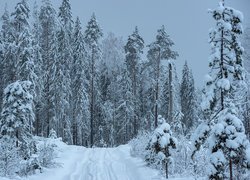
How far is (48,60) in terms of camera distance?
1521 inches

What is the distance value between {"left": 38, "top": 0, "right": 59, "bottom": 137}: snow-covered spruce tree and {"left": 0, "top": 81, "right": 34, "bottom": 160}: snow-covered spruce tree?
21550 millimetres

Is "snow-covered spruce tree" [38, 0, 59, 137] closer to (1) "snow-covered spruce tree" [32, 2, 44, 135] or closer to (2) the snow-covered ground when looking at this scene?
(1) "snow-covered spruce tree" [32, 2, 44, 135]

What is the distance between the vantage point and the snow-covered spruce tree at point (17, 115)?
48.9ft

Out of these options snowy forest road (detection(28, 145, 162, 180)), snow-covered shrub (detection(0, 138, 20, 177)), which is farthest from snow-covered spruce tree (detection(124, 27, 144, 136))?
snow-covered shrub (detection(0, 138, 20, 177))

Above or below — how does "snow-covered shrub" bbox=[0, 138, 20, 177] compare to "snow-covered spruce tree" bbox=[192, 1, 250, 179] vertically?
below

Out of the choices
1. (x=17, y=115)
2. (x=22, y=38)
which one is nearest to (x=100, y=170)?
(x=17, y=115)

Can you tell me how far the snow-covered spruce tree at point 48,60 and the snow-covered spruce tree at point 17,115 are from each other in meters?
21.5

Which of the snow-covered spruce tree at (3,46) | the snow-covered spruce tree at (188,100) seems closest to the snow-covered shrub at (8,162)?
the snow-covered spruce tree at (3,46)

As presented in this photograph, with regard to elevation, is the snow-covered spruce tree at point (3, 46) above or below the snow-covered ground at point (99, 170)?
above

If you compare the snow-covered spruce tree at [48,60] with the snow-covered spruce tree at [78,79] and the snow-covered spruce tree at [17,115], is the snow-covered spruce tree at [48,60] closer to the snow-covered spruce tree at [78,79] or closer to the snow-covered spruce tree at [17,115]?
the snow-covered spruce tree at [78,79]

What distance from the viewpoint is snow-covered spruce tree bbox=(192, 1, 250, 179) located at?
748cm

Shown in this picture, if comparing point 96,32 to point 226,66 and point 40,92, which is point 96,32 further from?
point 226,66

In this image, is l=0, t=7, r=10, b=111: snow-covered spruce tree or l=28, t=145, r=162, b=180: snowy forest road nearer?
l=28, t=145, r=162, b=180: snowy forest road

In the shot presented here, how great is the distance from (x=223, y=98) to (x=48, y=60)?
32.9 metres
